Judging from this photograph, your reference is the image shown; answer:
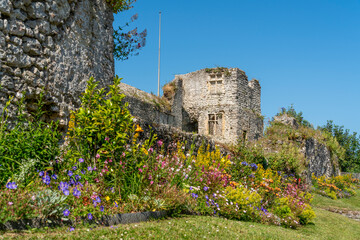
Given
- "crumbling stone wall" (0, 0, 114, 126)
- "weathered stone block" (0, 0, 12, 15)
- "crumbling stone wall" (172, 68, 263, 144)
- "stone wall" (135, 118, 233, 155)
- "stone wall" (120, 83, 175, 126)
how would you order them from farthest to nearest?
"crumbling stone wall" (172, 68, 263, 144) → "stone wall" (120, 83, 175, 126) → "stone wall" (135, 118, 233, 155) → "crumbling stone wall" (0, 0, 114, 126) → "weathered stone block" (0, 0, 12, 15)

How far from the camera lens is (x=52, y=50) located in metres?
5.75

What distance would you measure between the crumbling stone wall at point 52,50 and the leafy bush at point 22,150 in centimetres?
28

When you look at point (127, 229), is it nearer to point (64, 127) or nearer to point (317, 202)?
point (64, 127)

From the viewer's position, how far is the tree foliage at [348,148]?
156ft

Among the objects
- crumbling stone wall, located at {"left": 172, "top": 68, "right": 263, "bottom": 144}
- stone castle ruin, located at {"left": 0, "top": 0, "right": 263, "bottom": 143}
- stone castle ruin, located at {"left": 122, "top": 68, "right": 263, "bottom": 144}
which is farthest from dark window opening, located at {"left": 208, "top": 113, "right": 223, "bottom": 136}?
stone castle ruin, located at {"left": 0, "top": 0, "right": 263, "bottom": 143}

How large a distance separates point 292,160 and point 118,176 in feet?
40.3

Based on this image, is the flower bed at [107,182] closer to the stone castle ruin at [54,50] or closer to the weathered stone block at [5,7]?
the stone castle ruin at [54,50]

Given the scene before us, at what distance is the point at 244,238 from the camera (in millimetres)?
5348

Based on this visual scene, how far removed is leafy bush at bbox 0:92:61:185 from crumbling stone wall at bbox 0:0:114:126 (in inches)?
11.0

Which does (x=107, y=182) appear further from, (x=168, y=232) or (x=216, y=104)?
(x=216, y=104)

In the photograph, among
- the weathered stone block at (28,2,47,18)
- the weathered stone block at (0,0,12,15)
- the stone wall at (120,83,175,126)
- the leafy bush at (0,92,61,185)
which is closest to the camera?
the leafy bush at (0,92,61,185)

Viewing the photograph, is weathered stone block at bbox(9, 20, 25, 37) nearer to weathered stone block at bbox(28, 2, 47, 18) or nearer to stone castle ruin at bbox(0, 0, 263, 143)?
stone castle ruin at bbox(0, 0, 263, 143)

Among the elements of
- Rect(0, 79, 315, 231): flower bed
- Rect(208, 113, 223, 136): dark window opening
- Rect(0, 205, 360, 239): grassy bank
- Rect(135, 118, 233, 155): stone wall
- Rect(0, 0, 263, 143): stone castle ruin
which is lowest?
Rect(0, 205, 360, 239): grassy bank

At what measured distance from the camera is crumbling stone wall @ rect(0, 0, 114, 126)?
5020 mm
